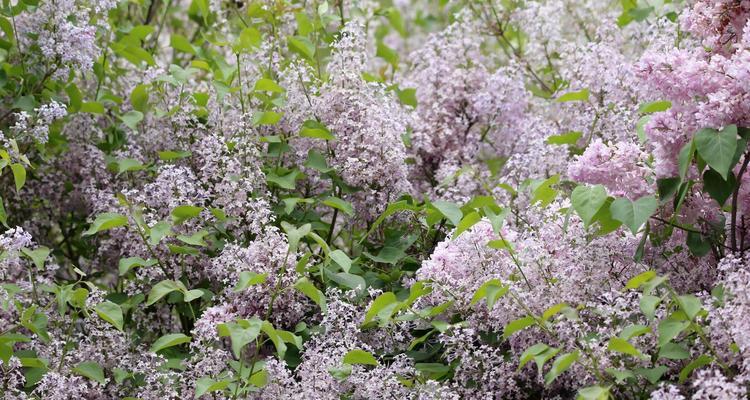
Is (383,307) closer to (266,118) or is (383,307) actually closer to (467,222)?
(467,222)

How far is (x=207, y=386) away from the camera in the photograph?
9.08 ft

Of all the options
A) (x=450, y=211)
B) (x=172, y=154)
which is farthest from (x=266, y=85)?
(x=450, y=211)

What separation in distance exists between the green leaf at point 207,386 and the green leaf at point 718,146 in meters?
1.37

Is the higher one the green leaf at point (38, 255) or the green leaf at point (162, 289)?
the green leaf at point (38, 255)

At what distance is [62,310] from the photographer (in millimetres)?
3000

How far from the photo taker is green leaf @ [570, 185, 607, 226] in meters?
2.58

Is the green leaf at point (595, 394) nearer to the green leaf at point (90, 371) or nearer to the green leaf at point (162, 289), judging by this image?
the green leaf at point (162, 289)

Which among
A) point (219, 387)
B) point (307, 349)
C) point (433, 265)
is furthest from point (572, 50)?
point (219, 387)

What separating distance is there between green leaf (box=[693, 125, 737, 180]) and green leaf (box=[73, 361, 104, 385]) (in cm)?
184

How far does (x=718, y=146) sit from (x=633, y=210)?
Result: 26 centimetres

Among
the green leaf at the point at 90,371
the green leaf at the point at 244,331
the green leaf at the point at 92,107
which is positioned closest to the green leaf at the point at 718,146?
the green leaf at the point at 244,331

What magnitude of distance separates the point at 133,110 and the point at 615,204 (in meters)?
2.19

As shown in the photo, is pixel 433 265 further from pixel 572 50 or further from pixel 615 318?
pixel 572 50

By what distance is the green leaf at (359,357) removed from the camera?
281 cm
